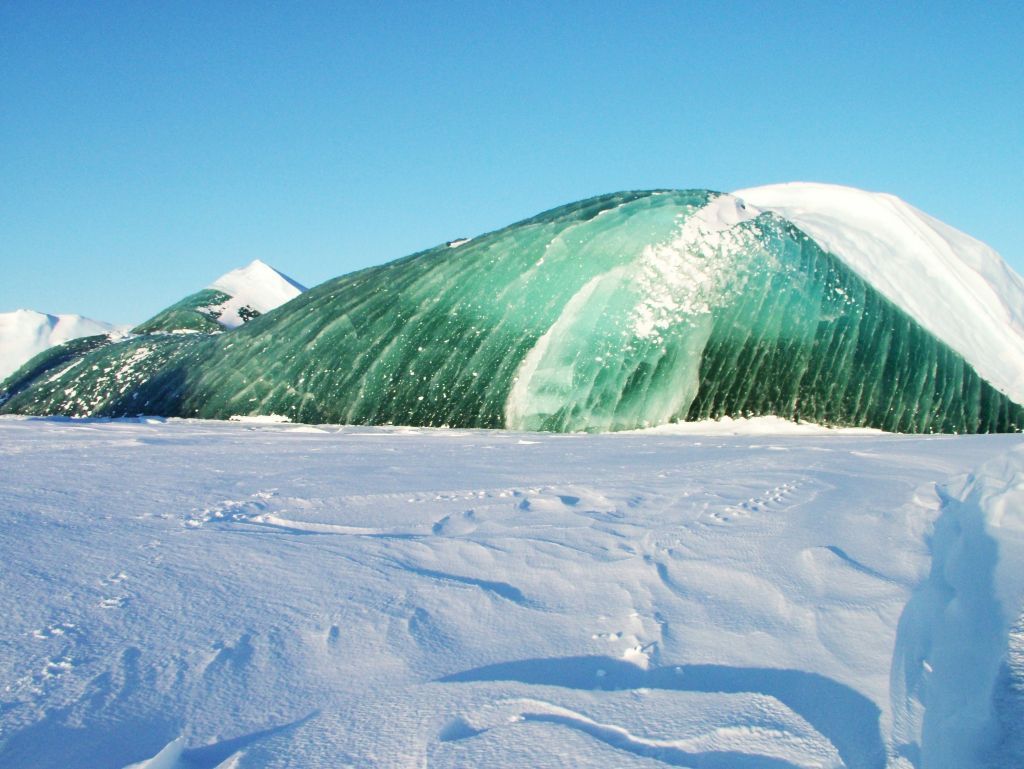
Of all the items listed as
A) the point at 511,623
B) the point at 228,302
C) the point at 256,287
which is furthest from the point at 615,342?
the point at 256,287

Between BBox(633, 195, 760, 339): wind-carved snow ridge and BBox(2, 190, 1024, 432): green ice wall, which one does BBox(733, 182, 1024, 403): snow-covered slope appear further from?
BBox(633, 195, 760, 339): wind-carved snow ridge

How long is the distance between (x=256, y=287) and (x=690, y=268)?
9050 millimetres

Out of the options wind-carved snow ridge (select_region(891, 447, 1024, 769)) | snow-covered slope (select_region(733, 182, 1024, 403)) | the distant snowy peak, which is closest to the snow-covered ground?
wind-carved snow ridge (select_region(891, 447, 1024, 769))

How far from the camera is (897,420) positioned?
5125 millimetres

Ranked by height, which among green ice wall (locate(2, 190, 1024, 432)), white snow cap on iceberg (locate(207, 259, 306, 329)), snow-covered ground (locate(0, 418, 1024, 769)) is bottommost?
snow-covered ground (locate(0, 418, 1024, 769))

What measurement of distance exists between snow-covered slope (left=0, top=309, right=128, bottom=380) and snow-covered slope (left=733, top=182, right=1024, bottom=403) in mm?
12317

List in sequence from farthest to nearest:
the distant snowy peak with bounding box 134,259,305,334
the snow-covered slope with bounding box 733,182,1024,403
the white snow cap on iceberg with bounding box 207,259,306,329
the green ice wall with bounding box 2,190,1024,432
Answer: the white snow cap on iceberg with bounding box 207,259,306,329, the distant snowy peak with bounding box 134,259,305,334, the snow-covered slope with bounding box 733,182,1024,403, the green ice wall with bounding box 2,190,1024,432

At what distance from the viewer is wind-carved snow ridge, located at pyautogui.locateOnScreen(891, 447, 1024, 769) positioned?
106 cm

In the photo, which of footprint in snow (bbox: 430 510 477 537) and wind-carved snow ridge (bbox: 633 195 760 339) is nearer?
footprint in snow (bbox: 430 510 477 537)

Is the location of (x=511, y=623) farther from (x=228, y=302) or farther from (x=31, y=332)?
(x=31, y=332)

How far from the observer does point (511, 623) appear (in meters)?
1.40

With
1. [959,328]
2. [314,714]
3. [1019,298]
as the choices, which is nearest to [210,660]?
[314,714]

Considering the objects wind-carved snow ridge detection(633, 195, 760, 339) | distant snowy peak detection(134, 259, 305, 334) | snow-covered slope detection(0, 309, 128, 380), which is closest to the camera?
wind-carved snow ridge detection(633, 195, 760, 339)

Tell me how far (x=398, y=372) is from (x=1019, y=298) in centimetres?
476
